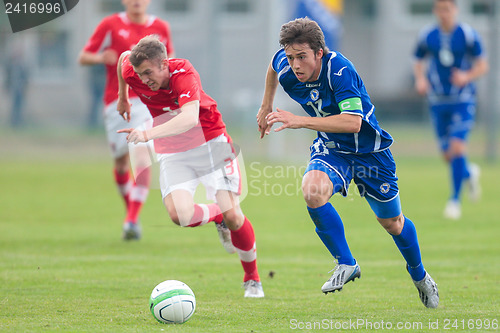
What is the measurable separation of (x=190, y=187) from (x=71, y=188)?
833cm

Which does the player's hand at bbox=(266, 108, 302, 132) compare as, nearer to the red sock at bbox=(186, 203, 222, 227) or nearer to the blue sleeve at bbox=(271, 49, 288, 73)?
the blue sleeve at bbox=(271, 49, 288, 73)

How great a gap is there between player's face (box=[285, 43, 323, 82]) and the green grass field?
63.9 inches

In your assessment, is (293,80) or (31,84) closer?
(293,80)

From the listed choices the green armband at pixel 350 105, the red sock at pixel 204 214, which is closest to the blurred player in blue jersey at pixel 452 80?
the red sock at pixel 204 214

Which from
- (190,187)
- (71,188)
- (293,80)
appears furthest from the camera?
(71,188)

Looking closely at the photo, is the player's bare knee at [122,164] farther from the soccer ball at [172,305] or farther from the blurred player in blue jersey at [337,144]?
the soccer ball at [172,305]

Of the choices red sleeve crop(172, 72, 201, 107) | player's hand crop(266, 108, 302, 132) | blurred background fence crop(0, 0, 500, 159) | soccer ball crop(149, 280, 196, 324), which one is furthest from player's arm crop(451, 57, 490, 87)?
soccer ball crop(149, 280, 196, 324)

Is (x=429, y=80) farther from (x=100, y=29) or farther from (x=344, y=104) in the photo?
(x=344, y=104)

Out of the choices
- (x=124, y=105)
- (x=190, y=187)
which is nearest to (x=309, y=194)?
(x=190, y=187)

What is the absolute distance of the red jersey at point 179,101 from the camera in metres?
5.48

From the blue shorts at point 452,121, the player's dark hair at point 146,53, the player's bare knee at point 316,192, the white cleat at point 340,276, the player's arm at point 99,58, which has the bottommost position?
the blue shorts at point 452,121

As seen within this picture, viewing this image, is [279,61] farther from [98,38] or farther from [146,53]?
[98,38]

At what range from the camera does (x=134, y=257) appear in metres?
7.49

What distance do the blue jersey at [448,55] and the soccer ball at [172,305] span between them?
22.7ft
